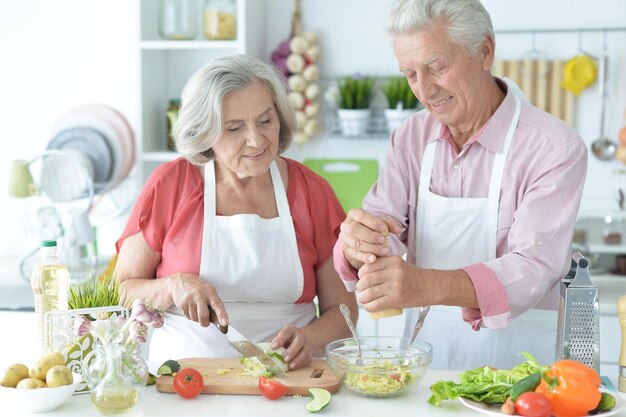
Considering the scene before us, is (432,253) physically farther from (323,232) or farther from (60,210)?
(60,210)

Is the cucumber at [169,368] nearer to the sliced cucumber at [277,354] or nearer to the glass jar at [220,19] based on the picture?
the sliced cucumber at [277,354]

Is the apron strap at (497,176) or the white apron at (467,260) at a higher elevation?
the apron strap at (497,176)

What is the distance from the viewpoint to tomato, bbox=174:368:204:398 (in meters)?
1.75

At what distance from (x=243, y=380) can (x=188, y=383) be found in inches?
4.7

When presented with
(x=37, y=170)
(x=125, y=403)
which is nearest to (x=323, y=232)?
(x=125, y=403)

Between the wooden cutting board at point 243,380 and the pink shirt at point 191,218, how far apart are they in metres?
0.34

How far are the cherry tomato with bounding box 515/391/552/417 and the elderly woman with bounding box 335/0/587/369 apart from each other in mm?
299

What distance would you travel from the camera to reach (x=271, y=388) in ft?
5.72

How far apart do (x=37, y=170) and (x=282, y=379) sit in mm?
2298

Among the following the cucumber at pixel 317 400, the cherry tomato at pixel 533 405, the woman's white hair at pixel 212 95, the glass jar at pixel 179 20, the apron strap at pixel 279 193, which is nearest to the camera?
the cherry tomato at pixel 533 405

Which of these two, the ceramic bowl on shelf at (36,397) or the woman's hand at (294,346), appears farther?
the woman's hand at (294,346)

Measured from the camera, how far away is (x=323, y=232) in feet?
7.50

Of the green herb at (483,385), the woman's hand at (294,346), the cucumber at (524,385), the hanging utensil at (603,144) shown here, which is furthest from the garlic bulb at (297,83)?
the cucumber at (524,385)

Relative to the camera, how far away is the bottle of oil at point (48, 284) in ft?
6.20
